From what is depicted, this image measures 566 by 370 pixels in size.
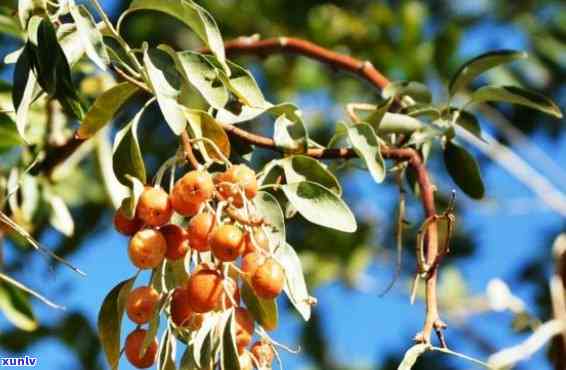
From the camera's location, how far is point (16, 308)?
163 centimetres

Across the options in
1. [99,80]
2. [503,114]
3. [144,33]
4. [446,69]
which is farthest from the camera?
[503,114]

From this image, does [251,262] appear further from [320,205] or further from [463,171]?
[463,171]

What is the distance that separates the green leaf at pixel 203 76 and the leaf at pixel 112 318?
0.18 meters

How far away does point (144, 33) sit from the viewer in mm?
2721

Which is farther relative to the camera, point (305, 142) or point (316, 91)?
point (316, 91)

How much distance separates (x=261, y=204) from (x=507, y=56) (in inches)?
17.1

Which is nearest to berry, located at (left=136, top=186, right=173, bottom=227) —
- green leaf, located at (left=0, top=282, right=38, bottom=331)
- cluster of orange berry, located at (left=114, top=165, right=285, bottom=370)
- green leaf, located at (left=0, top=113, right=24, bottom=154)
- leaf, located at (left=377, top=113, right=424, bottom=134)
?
cluster of orange berry, located at (left=114, top=165, right=285, bottom=370)

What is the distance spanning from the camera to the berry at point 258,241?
1004 millimetres

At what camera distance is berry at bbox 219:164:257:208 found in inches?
39.4

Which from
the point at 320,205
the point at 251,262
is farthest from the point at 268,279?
the point at 320,205

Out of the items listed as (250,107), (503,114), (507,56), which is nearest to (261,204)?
(250,107)

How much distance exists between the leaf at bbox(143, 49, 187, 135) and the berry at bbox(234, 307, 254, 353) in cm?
16

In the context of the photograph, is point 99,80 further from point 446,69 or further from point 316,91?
point 316,91

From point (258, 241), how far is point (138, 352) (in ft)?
0.46
